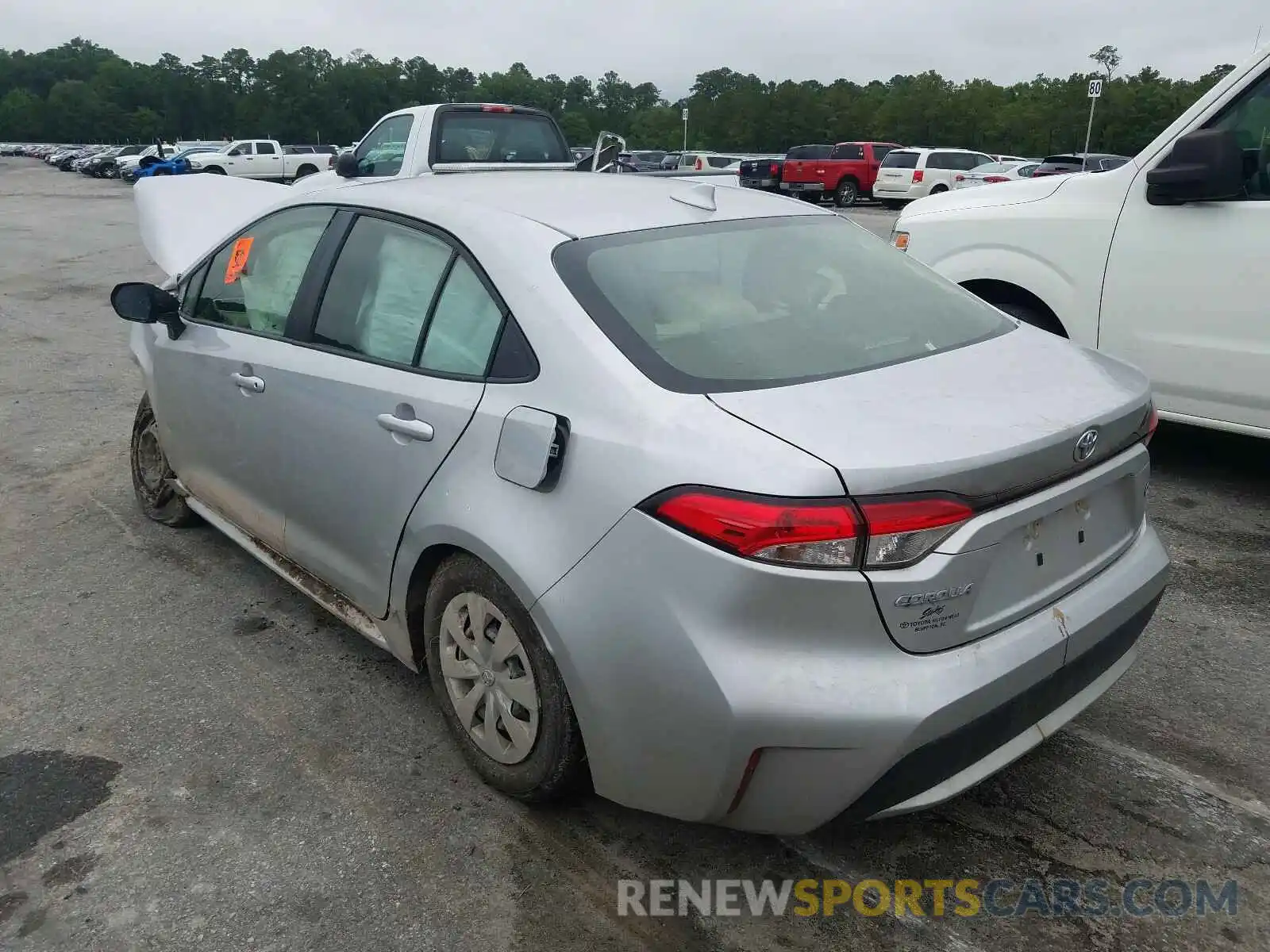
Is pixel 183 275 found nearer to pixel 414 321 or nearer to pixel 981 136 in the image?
pixel 414 321

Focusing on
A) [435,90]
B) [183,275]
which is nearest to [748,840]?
[183,275]

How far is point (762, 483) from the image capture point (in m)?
1.98

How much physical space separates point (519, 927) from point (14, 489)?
4.19 meters

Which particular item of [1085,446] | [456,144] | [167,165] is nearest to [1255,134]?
[1085,446]

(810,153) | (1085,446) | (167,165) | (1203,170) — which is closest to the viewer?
(1085,446)

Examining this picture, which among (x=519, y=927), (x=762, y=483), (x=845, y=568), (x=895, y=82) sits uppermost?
(x=895, y=82)

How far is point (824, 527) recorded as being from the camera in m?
1.96

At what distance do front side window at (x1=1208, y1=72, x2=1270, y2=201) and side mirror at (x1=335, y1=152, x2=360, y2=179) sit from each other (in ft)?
24.6

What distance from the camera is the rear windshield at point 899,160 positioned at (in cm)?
2658

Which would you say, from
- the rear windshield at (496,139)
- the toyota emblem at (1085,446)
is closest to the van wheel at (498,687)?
the toyota emblem at (1085,446)

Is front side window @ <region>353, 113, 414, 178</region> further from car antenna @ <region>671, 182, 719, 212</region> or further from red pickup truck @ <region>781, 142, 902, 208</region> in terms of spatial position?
red pickup truck @ <region>781, 142, 902, 208</region>

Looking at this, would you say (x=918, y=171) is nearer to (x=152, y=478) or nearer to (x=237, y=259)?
(x=152, y=478)

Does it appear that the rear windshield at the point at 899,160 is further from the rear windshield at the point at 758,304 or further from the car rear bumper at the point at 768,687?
the car rear bumper at the point at 768,687

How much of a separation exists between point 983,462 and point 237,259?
9.52 feet
